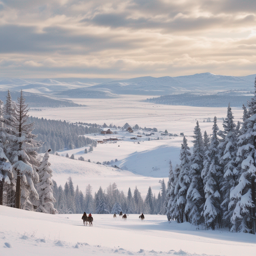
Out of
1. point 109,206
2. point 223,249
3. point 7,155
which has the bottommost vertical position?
point 109,206

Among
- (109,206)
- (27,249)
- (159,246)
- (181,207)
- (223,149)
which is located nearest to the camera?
(27,249)

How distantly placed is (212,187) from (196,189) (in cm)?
264

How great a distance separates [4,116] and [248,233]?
25.3 m

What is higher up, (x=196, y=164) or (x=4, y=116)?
(x=4, y=116)

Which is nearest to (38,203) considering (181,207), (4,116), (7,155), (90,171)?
(7,155)

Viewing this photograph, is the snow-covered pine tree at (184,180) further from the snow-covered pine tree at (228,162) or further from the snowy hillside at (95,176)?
the snowy hillside at (95,176)

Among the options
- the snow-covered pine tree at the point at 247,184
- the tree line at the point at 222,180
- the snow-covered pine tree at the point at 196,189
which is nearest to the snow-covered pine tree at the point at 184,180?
the tree line at the point at 222,180

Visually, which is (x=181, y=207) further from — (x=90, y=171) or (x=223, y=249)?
(x=90, y=171)

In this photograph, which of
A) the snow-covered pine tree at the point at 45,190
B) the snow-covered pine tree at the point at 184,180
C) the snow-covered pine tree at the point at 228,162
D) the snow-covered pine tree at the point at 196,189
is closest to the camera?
the snow-covered pine tree at the point at 228,162

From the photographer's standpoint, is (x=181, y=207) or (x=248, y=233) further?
(x=181, y=207)

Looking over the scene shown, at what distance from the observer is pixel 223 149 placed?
32.3 metres

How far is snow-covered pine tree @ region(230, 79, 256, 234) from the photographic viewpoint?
26188mm

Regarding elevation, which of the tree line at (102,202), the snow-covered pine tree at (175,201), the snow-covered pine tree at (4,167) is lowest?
the tree line at (102,202)

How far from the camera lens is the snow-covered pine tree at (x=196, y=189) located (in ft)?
108
